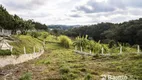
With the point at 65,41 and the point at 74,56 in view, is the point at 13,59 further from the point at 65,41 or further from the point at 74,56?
the point at 65,41

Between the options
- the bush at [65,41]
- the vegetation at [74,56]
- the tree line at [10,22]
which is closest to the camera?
the vegetation at [74,56]

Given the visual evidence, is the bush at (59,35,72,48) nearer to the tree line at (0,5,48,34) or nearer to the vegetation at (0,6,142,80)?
the vegetation at (0,6,142,80)

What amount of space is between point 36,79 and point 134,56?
15.6 meters

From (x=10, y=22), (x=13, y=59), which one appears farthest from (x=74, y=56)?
(x=10, y=22)

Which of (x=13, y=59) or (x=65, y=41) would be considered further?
(x=65, y=41)

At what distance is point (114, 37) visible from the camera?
80.6 meters

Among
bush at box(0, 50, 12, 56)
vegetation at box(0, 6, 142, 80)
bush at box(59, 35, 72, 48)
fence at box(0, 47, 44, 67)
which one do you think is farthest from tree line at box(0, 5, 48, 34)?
bush at box(0, 50, 12, 56)

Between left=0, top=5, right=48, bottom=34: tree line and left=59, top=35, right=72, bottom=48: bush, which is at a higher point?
left=0, top=5, right=48, bottom=34: tree line

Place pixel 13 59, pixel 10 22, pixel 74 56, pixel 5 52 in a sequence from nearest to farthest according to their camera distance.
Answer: pixel 5 52 → pixel 13 59 → pixel 74 56 → pixel 10 22

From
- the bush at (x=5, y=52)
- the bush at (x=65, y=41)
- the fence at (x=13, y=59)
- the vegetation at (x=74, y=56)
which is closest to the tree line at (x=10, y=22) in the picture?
the vegetation at (x=74, y=56)

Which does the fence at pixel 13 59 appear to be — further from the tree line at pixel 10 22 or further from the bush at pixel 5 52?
the tree line at pixel 10 22

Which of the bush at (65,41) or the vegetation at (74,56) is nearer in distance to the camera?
the vegetation at (74,56)

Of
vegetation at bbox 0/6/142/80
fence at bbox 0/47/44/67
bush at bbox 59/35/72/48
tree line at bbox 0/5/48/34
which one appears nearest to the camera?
vegetation at bbox 0/6/142/80

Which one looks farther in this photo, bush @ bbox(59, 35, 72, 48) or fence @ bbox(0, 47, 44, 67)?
bush @ bbox(59, 35, 72, 48)
